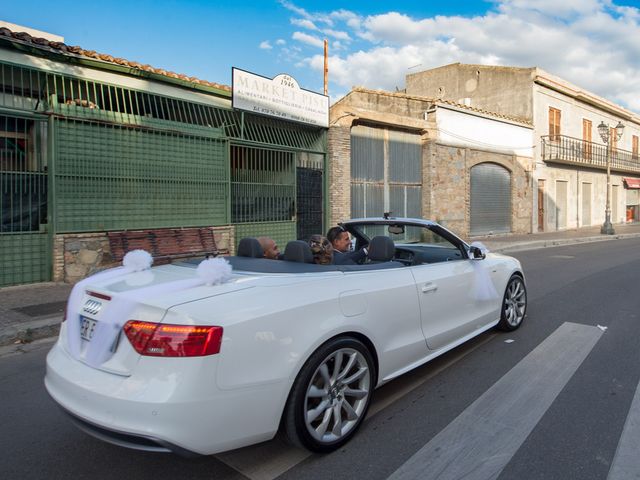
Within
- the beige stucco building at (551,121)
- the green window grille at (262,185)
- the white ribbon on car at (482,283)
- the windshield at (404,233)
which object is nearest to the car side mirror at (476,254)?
the white ribbon on car at (482,283)

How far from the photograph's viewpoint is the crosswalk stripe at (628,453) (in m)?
2.34

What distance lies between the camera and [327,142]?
13.1 meters

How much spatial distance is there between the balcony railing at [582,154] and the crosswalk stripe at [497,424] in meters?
21.4

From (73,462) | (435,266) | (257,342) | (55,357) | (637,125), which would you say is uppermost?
(637,125)

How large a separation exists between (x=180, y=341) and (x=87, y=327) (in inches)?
28.8

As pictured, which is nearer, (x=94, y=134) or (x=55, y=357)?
(x=55, y=357)

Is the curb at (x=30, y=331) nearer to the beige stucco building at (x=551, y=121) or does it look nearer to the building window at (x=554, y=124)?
the beige stucco building at (x=551, y=121)

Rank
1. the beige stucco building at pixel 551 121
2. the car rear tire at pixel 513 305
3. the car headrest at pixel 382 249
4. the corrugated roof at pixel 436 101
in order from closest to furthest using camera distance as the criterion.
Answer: the car headrest at pixel 382 249 → the car rear tire at pixel 513 305 → the corrugated roof at pixel 436 101 → the beige stucco building at pixel 551 121

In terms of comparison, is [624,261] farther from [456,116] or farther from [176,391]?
[176,391]

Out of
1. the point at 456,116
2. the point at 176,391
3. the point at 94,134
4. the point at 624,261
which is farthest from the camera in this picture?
the point at 456,116

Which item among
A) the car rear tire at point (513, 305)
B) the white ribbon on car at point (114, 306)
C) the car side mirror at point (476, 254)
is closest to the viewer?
the white ribbon on car at point (114, 306)

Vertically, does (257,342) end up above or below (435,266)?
below

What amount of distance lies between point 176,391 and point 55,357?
1049mm

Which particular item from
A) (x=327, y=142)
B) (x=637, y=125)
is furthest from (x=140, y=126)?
(x=637, y=125)
